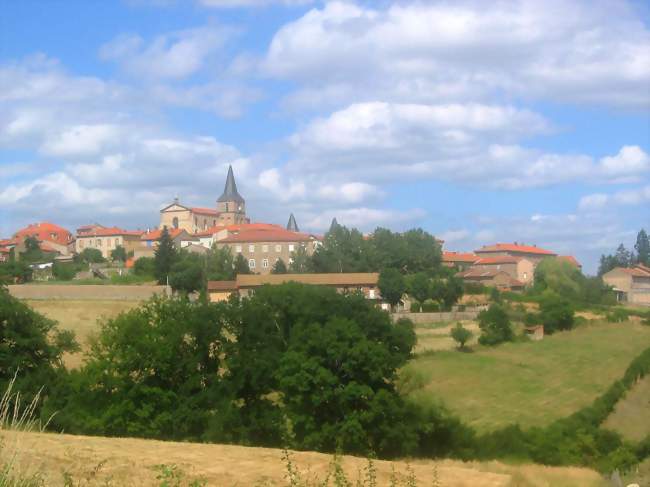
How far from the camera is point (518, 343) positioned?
182ft

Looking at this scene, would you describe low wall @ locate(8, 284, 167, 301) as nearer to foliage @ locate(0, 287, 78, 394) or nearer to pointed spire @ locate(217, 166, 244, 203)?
foliage @ locate(0, 287, 78, 394)

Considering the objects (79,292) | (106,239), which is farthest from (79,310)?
(106,239)

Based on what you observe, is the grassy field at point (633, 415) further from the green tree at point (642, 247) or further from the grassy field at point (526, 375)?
the green tree at point (642, 247)

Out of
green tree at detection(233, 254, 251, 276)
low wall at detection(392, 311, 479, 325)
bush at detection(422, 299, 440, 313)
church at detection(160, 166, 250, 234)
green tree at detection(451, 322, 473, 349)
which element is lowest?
green tree at detection(451, 322, 473, 349)

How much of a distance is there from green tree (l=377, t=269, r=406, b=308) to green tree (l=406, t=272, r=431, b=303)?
80 cm

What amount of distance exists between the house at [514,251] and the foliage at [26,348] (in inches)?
4509

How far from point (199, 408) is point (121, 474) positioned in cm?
1877

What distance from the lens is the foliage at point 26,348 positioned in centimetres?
2881

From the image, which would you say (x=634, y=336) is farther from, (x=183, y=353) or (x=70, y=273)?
(x=70, y=273)

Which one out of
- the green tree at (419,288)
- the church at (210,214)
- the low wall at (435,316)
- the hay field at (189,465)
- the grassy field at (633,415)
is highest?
the church at (210,214)

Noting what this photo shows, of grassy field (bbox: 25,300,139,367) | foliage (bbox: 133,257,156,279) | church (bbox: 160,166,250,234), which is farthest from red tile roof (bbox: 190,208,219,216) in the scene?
grassy field (bbox: 25,300,139,367)

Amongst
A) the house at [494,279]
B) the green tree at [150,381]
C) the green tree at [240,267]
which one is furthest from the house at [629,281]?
the green tree at [150,381]

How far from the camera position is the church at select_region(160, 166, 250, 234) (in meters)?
151

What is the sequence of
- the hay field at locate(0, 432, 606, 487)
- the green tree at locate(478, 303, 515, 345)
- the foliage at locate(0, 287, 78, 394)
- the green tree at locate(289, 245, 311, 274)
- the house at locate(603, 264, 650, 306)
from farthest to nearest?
the house at locate(603, 264, 650, 306), the green tree at locate(289, 245, 311, 274), the green tree at locate(478, 303, 515, 345), the foliage at locate(0, 287, 78, 394), the hay field at locate(0, 432, 606, 487)
